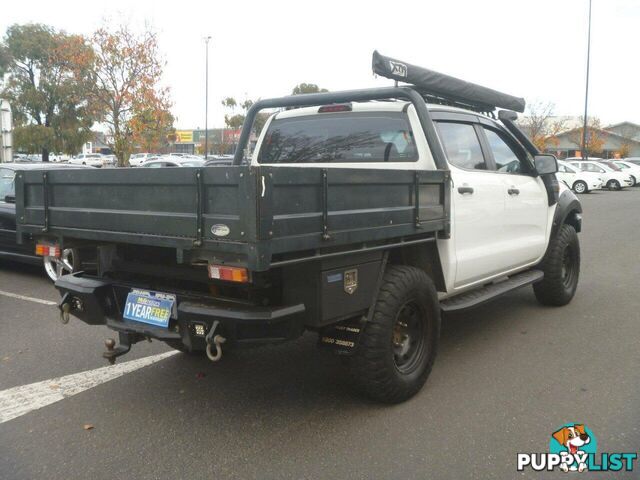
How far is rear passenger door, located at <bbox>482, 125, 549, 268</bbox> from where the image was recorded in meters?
5.04

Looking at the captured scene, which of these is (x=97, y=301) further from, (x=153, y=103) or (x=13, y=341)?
(x=153, y=103)

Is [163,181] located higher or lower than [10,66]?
lower

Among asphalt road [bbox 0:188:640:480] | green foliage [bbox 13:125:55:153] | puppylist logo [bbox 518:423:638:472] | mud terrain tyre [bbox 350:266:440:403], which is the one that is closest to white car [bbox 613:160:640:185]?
asphalt road [bbox 0:188:640:480]

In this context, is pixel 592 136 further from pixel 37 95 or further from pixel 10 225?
pixel 10 225

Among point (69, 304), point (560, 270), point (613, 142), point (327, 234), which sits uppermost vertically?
point (613, 142)

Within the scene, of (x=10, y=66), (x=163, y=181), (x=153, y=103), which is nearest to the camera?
(x=163, y=181)

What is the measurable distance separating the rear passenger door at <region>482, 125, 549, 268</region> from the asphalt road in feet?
2.54

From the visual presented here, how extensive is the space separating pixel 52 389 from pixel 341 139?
280cm

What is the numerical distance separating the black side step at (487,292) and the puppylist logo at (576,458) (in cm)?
121

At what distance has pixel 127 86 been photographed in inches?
912

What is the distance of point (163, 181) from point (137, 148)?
24464 mm

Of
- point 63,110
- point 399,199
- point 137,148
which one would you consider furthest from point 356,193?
point 63,110

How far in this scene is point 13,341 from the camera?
5.09m

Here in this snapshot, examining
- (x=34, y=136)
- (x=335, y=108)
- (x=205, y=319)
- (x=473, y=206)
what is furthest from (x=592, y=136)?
(x=205, y=319)
